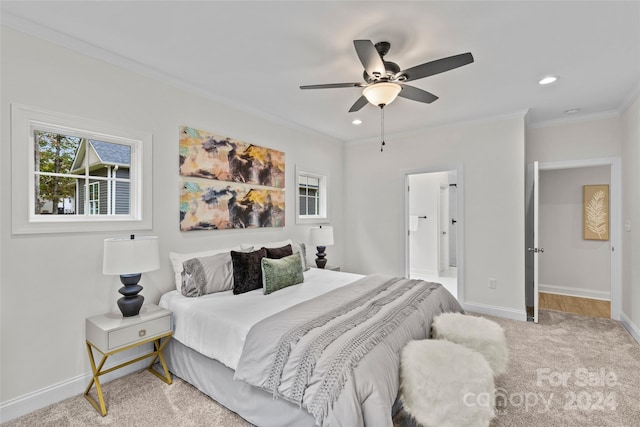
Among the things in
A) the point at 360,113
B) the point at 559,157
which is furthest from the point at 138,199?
the point at 559,157

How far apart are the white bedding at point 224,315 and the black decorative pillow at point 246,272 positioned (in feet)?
0.21

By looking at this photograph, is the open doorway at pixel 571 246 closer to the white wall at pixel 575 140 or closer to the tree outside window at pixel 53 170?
the white wall at pixel 575 140

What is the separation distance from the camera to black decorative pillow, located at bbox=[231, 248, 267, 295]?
2773 mm

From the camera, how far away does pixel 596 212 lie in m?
4.52

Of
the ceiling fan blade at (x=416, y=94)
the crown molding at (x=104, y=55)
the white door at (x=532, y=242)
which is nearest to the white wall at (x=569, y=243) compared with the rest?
the white door at (x=532, y=242)

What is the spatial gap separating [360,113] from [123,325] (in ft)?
11.0

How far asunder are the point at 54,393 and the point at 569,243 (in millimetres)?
6442

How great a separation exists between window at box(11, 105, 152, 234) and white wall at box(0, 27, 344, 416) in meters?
0.06

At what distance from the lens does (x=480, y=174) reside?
4113mm

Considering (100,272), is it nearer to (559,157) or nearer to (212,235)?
(212,235)

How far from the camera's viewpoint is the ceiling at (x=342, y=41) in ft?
6.30

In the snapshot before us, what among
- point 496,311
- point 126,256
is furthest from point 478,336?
point 126,256

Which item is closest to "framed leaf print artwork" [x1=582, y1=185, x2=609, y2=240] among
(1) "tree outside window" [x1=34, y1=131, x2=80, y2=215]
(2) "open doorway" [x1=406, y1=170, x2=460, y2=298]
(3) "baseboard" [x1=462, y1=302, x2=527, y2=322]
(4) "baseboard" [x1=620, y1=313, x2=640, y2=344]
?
(4) "baseboard" [x1=620, y1=313, x2=640, y2=344]

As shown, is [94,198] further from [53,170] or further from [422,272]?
[422,272]
